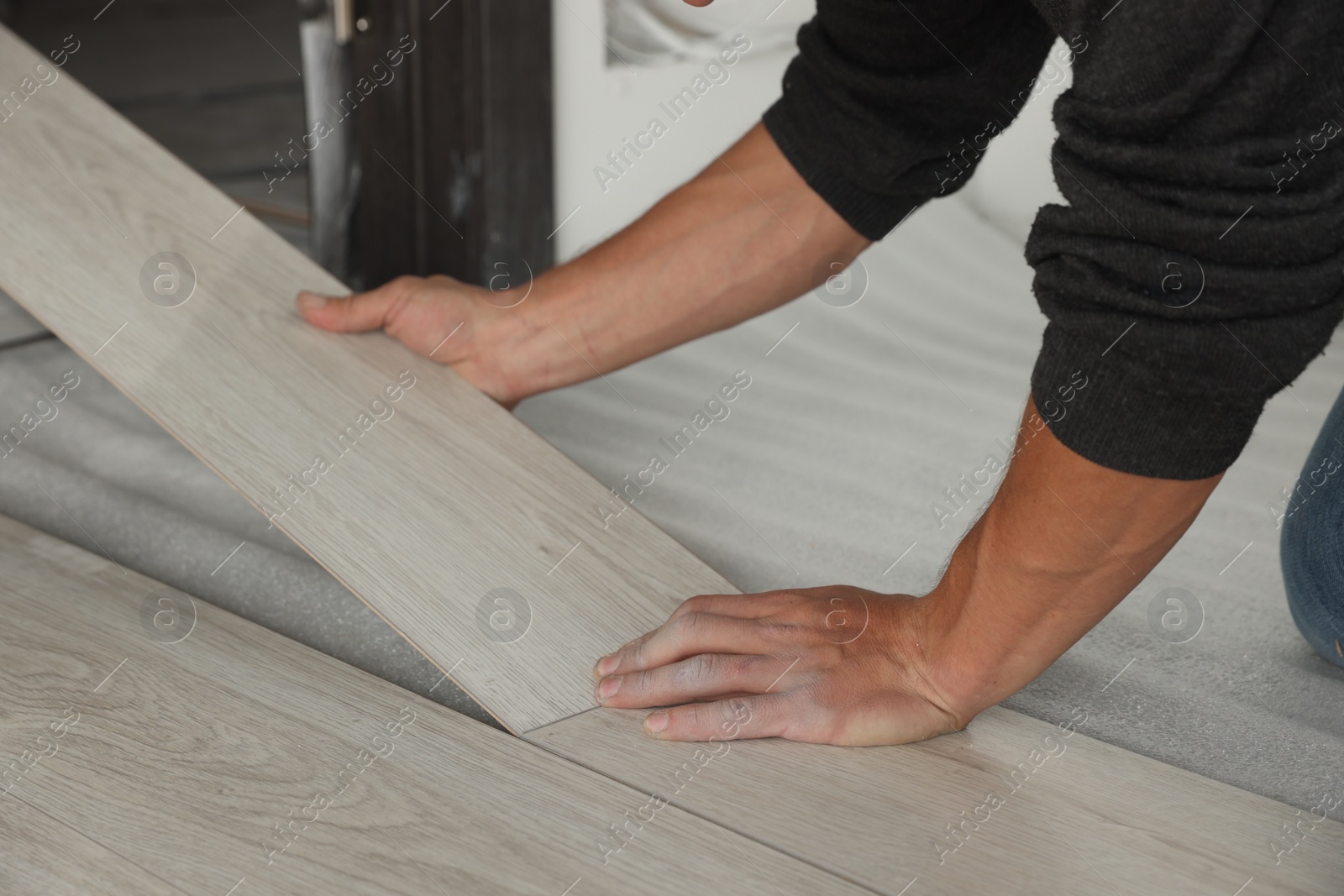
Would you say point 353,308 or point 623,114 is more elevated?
point 353,308

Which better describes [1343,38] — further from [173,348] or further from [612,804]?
[173,348]

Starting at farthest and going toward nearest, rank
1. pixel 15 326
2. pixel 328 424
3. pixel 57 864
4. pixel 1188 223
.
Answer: pixel 15 326 → pixel 328 424 → pixel 57 864 → pixel 1188 223

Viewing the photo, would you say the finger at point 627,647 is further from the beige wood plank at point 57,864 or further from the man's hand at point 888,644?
the beige wood plank at point 57,864

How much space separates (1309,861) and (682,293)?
87 centimetres

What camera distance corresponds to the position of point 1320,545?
1.19 metres

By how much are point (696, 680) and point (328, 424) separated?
576mm

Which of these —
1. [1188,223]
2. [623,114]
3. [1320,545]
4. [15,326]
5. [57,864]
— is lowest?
[15,326]

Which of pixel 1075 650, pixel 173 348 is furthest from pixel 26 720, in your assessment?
pixel 1075 650

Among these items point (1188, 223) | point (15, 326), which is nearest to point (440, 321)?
point (1188, 223)

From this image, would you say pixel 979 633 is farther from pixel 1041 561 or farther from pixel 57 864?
pixel 57 864

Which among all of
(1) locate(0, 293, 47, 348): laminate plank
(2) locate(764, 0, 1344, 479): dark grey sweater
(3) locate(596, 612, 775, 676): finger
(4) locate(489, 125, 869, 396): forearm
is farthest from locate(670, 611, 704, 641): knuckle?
(1) locate(0, 293, 47, 348): laminate plank

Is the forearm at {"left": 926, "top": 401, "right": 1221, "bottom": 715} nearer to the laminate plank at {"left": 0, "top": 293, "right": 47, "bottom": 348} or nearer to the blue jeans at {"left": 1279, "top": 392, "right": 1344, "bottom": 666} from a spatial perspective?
the blue jeans at {"left": 1279, "top": 392, "right": 1344, "bottom": 666}

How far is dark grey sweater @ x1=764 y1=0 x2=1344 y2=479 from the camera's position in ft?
2.21

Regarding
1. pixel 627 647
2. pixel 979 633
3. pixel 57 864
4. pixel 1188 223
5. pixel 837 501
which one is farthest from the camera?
pixel 837 501
